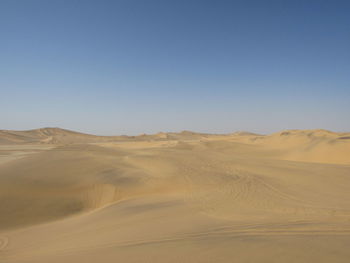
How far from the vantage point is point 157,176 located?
308 inches

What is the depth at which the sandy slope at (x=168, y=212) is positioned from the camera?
2.44m

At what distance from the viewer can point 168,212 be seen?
14.4 feet

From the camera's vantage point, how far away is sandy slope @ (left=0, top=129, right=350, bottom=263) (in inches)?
96.0

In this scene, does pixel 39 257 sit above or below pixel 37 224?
above

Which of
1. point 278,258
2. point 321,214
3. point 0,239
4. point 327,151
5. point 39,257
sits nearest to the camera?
point 278,258

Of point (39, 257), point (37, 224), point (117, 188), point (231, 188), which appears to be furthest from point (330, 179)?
point (37, 224)

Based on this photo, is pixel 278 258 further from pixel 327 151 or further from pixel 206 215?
pixel 327 151

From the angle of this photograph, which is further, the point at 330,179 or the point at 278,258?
the point at 330,179

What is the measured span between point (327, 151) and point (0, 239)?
18.0 m

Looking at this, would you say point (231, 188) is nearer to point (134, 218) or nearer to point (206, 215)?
point (206, 215)

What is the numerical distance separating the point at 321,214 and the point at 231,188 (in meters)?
2.65

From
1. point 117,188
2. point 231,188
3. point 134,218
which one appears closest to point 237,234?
point 134,218

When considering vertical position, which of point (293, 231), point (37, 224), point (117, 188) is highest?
point (293, 231)

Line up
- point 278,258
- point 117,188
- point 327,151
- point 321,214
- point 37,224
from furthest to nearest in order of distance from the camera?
point 327,151
point 117,188
point 37,224
point 321,214
point 278,258
